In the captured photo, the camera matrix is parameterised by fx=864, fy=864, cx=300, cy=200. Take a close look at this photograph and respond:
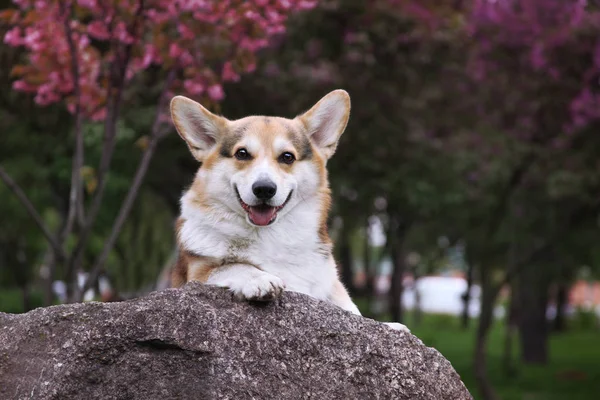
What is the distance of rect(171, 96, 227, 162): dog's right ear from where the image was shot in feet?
17.3

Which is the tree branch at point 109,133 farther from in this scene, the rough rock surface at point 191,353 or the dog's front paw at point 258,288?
the dog's front paw at point 258,288

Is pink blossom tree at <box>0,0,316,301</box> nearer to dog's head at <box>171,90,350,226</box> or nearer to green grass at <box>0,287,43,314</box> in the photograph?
dog's head at <box>171,90,350,226</box>

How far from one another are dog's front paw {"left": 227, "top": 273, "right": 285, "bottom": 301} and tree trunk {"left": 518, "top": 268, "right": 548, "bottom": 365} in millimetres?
17351

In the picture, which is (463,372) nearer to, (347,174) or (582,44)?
(347,174)

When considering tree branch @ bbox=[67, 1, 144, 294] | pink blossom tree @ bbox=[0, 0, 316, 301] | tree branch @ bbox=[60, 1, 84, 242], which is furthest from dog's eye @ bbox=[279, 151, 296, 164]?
tree branch @ bbox=[60, 1, 84, 242]

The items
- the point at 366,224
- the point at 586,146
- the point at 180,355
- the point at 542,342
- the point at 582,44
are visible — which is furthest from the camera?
the point at 542,342

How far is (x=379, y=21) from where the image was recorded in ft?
47.2

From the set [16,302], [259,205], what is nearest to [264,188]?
[259,205]

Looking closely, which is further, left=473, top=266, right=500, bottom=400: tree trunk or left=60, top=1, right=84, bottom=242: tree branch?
left=473, top=266, right=500, bottom=400: tree trunk

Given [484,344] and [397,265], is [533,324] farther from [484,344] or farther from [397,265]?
[484,344]

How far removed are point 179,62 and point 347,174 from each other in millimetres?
6809

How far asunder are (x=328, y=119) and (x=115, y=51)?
3986 mm

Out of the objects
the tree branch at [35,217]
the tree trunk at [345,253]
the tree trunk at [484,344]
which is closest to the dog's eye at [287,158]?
the tree branch at [35,217]

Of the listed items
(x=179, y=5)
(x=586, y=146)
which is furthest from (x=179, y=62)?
(x=586, y=146)
